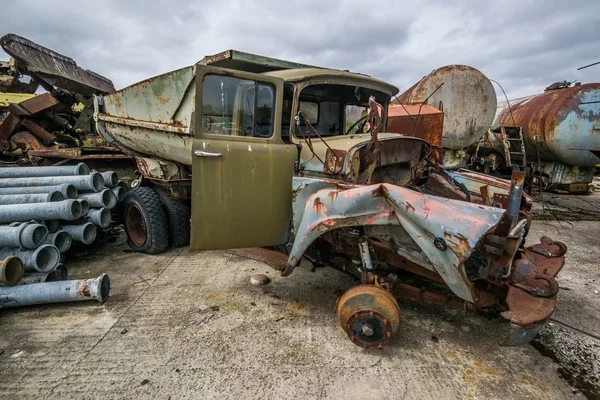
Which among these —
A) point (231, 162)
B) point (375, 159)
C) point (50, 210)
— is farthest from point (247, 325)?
point (50, 210)

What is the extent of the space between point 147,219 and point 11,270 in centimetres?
150

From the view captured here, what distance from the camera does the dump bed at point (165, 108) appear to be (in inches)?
136

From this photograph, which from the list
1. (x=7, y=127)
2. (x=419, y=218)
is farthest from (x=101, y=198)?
(x=7, y=127)

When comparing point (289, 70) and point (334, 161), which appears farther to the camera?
point (289, 70)

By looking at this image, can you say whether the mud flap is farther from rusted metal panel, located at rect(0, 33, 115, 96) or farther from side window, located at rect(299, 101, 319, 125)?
rusted metal panel, located at rect(0, 33, 115, 96)

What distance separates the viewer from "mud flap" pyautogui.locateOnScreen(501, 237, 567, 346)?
2023 mm

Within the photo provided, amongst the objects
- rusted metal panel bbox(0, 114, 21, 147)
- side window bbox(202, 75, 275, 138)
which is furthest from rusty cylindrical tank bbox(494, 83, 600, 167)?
rusted metal panel bbox(0, 114, 21, 147)

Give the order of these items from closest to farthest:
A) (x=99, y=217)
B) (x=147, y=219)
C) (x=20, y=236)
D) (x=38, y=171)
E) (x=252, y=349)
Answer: (x=252, y=349) → (x=20, y=236) → (x=99, y=217) → (x=147, y=219) → (x=38, y=171)

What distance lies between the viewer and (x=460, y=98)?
7.28 m

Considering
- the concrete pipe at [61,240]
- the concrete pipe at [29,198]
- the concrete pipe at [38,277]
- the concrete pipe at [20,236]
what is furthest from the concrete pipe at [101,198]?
the concrete pipe at [38,277]

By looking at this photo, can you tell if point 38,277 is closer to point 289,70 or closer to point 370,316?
point 370,316

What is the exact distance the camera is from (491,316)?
2941mm

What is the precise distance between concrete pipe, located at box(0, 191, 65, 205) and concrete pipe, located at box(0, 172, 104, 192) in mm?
342

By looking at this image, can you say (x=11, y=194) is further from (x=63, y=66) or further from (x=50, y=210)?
(x=63, y=66)
